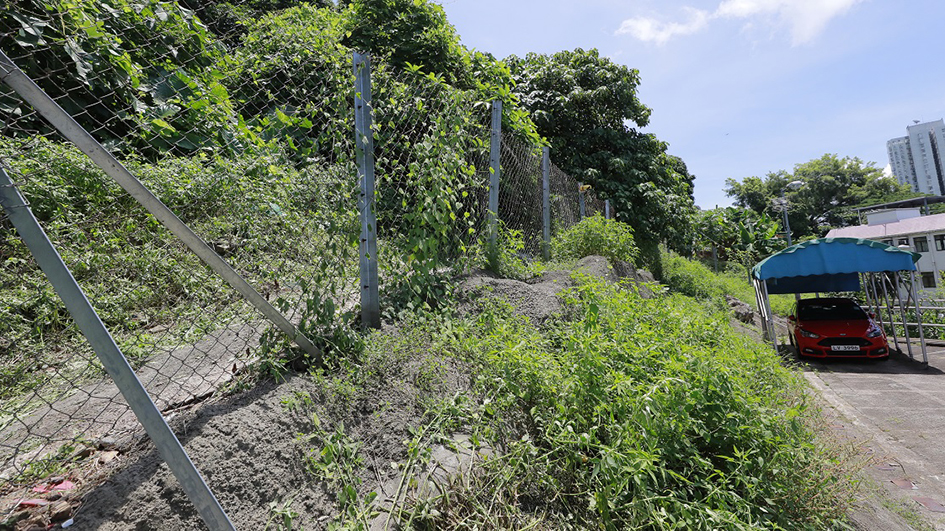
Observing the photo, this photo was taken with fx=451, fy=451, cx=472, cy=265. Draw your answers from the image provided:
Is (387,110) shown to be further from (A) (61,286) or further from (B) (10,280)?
(B) (10,280)

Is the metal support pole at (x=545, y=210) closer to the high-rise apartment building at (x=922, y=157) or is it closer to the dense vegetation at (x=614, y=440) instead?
the dense vegetation at (x=614, y=440)

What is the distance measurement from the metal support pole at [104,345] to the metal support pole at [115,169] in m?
0.23

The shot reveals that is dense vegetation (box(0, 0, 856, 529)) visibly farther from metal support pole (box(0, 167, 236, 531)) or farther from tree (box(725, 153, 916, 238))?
tree (box(725, 153, 916, 238))

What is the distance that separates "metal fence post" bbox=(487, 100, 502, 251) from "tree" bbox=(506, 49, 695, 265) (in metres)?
7.43

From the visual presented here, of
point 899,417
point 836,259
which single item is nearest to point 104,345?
point 899,417

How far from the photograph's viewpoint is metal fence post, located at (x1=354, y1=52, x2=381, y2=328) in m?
2.76

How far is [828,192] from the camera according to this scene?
138 ft

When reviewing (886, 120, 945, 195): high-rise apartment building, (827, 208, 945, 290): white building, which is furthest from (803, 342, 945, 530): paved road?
(886, 120, 945, 195): high-rise apartment building

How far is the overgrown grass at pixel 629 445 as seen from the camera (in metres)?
1.95

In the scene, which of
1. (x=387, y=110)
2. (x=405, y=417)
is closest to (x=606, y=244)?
(x=387, y=110)

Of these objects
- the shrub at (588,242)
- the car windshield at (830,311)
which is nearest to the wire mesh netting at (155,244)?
the shrub at (588,242)

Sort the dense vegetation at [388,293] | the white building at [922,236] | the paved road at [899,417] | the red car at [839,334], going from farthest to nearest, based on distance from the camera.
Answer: the white building at [922,236] → the red car at [839,334] → the paved road at [899,417] → the dense vegetation at [388,293]

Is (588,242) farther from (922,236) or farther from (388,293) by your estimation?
(922,236)

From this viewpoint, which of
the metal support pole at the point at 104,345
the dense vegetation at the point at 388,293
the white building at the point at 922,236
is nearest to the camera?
the metal support pole at the point at 104,345
